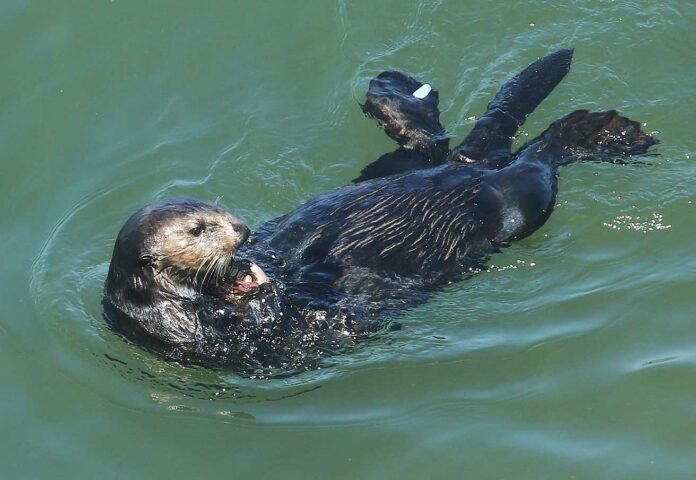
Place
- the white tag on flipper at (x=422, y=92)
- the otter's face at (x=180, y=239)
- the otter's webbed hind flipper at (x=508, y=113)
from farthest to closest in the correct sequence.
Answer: the white tag on flipper at (x=422, y=92) → the otter's webbed hind flipper at (x=508, y=113) → the otter's face at (x=180, y=239)

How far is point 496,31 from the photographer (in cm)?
905

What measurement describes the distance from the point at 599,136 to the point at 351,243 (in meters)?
2.15

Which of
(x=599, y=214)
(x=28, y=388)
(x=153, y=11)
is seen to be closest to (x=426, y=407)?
(x=599, y=214)

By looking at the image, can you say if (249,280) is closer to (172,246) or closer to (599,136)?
(172,246)

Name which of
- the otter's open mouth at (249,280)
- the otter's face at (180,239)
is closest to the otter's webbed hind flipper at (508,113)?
the otter's open mouth at (249,280)

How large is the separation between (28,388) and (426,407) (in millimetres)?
2723

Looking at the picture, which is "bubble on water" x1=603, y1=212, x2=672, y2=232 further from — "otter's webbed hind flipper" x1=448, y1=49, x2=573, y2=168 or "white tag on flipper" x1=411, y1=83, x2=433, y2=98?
"white tag on flipper" x1=411, y1=83, x2=433, y2=98

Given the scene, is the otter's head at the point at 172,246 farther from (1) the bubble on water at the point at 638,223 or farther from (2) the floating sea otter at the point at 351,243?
(1) the bubble on water at the point at 638,223

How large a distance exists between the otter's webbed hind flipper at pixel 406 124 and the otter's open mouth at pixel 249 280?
149 centimetres

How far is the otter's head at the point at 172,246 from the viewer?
5.96 meters

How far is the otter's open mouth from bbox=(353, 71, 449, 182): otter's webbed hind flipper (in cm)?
149

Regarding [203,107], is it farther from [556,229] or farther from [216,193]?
[556,229]

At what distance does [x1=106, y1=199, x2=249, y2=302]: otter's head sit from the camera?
19.6ft

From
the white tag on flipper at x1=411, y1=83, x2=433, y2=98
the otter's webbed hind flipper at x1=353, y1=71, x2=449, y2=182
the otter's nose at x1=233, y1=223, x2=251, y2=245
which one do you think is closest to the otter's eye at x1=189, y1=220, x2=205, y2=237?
the otter's nose at x1=233, y1=223, x2=251, y2=245
